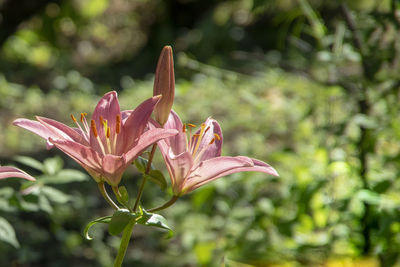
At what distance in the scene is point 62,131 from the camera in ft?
2.60

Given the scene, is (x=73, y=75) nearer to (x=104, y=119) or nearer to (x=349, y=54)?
(x=349, y=54)

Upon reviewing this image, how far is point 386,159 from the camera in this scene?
59.2 inches

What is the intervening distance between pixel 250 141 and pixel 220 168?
243 centimetres

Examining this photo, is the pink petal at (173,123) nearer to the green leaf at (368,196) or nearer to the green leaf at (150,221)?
the green leaf at (150,221)

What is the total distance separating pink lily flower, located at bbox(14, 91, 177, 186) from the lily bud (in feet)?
0.17

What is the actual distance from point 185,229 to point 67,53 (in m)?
3.70

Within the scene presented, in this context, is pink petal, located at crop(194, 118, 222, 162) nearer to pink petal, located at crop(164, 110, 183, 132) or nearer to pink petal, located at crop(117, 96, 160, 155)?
pink petal, located at crop(164, 110, 183, 132)

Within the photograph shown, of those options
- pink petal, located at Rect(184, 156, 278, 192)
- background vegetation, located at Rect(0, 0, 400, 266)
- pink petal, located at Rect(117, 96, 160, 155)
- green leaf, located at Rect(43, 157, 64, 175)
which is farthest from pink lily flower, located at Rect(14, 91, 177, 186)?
green leaf, located at Rect(43, 157, 64, 175)

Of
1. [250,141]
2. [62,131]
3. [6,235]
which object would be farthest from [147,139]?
[250,141]

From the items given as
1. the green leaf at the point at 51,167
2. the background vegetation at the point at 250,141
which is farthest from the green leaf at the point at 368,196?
the green leaf at the point at 51,167

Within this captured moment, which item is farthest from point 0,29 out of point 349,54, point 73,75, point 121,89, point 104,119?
point 104,119

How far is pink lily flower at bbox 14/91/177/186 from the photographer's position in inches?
29.1

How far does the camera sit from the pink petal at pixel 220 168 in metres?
0.78

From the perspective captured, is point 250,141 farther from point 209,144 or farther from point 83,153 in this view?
point 83,153
